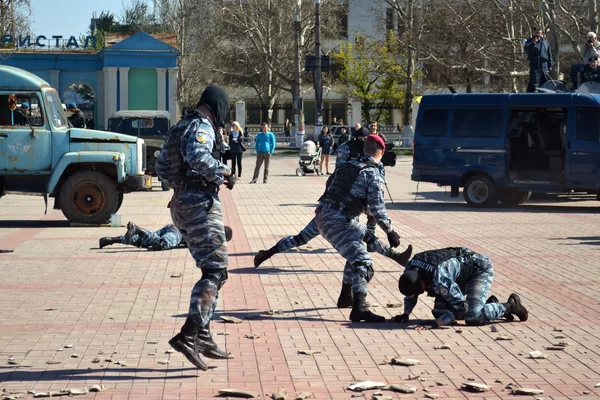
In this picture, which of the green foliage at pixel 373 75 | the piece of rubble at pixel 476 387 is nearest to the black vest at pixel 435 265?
the piece of rubble at pixel 476 387

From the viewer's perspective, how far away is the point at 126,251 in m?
13.2

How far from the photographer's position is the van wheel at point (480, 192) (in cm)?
2108

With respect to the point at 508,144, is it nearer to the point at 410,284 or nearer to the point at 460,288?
the point at 460,288

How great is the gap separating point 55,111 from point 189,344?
11.3 metres

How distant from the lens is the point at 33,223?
1736 centimetres

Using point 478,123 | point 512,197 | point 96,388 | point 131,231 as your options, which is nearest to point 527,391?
point 96,388

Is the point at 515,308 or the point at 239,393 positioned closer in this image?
the point at 239,393

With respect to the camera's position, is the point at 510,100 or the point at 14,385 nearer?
the point at 14,385

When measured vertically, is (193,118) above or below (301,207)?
above

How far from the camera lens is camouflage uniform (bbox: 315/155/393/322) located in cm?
865

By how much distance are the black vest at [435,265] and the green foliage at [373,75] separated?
62.1m

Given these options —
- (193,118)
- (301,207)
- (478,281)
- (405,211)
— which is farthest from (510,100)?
(193,118)

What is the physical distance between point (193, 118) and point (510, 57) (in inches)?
1513

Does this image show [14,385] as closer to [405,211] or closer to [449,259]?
[449,259]
